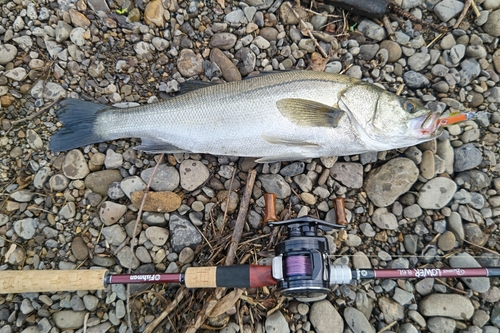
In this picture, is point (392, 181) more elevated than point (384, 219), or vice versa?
point (392, 181)

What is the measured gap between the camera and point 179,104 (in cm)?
275

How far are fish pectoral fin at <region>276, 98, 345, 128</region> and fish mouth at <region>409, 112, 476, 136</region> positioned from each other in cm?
62

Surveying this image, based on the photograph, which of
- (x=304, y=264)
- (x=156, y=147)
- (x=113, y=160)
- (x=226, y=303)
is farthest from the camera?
(x=113, y=160)

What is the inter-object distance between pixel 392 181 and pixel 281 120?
3.91ft

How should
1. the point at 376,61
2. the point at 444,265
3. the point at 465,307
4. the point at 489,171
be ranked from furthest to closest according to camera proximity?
the point at 376,61 → the point at 489,171 → the point at 444,265 → the point at 465,307

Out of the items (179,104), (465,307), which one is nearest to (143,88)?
(179,104)

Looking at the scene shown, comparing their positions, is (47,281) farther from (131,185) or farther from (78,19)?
(78,19)

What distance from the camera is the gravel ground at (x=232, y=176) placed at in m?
2.63

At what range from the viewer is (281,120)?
104 inches

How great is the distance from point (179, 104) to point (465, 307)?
3.02 meters

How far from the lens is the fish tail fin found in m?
2.83

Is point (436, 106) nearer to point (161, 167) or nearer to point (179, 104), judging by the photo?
point (179, 104)

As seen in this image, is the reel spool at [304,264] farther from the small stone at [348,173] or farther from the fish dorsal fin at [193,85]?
the fish dorsal fin at [193,85]

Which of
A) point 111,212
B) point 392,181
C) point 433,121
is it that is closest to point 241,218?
point 111,212
